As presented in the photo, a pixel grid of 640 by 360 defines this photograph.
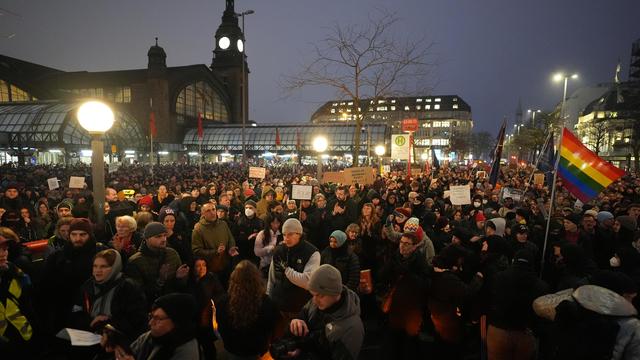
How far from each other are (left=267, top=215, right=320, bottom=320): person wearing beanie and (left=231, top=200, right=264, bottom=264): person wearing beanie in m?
2.78

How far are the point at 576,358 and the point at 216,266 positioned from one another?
15.1ft

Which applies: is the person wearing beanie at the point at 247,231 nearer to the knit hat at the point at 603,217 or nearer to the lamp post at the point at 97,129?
the lamp post at the point at 97,129

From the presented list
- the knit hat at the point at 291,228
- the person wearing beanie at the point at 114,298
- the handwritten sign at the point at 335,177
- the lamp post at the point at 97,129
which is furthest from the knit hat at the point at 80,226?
the handwritten sign at the point at 335,177

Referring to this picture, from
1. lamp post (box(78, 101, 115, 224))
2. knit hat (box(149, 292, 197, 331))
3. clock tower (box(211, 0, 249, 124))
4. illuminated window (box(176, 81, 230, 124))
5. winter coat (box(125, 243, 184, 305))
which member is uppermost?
clock tower (box(211, 0, 249, 124))

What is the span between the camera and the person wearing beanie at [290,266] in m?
4.54

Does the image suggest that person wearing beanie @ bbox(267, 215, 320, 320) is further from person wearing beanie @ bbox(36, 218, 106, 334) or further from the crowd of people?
person wearing beanie @ bbox(36, 218, 106, 334)

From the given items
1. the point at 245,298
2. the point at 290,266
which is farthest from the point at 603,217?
the point at 245,298

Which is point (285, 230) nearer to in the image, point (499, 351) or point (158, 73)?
point (499, 351)

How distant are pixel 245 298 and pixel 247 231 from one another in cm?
466

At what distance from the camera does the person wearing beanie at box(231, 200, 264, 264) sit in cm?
748

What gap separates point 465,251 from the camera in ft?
15.3

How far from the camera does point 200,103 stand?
63906mm

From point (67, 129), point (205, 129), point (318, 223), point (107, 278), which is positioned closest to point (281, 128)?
point (205, 129)

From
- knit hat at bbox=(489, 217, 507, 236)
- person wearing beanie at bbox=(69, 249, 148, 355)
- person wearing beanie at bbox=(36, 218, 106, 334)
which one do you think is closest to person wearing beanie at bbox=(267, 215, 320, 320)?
person wearing beanie at bbox=(69, 249, 148, 355)
